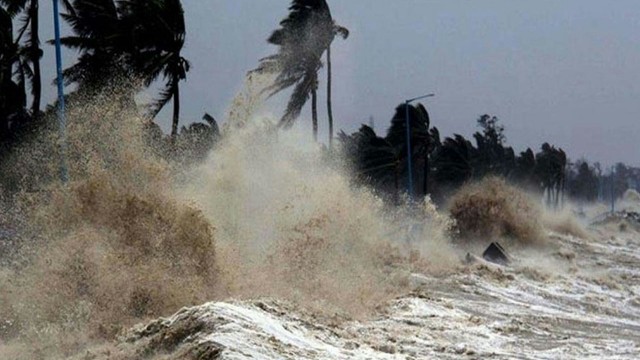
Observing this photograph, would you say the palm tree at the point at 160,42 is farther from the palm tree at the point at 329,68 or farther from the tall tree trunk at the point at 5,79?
the palm tree at the point at 329,68

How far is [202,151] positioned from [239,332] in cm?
Result: 1308

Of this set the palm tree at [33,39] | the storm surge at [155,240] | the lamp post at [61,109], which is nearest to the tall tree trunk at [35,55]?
the palm tree at [33,39]

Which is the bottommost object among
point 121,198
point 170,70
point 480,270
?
point 480,270

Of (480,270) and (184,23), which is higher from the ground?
(184,23)

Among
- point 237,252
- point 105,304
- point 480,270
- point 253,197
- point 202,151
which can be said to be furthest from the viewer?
point 480,270

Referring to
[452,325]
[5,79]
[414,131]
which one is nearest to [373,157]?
[414,131]

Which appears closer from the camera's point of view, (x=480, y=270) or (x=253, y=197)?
(x=253, y=197)

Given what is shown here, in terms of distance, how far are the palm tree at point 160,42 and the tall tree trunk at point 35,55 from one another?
12.4 ft

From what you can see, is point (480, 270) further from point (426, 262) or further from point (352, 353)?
point (352, 353)

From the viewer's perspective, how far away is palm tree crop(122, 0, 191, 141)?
84.1 feet

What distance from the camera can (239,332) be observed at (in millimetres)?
9219

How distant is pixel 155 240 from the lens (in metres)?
13.4

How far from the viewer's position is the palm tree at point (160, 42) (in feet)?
84.1

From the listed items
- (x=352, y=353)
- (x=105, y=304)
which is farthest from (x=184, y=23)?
(x=352, y=353)
